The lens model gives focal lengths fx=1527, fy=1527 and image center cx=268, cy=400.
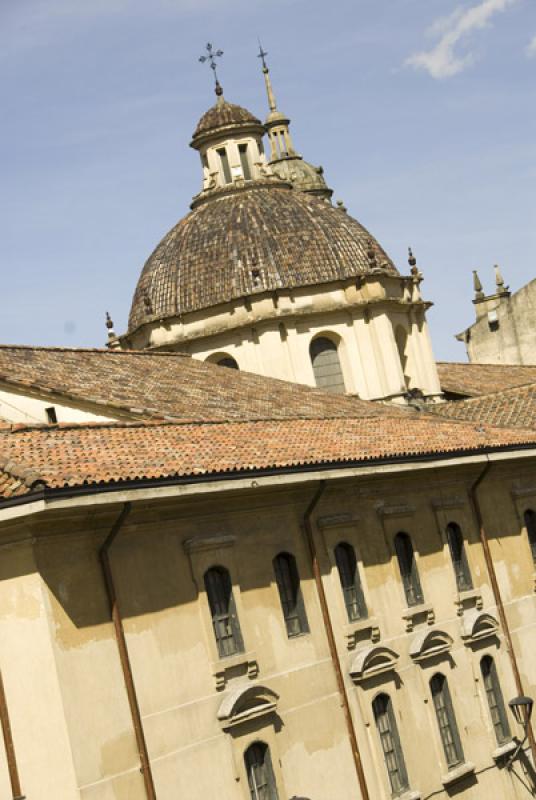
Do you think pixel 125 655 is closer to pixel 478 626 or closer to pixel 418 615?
pixel 418 615

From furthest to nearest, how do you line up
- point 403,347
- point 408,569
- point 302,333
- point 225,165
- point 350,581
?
point 225,165
point 403,347
point 302,333
point 408,569
point 350,581

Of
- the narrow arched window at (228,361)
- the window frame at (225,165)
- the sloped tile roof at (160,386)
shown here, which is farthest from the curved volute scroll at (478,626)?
the window frame at (225,165)

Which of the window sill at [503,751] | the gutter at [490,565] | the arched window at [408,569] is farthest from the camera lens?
the gutter at [490,565]

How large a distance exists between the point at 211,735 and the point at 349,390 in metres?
24.7

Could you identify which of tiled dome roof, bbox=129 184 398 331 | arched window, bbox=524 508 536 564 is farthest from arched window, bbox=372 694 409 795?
tiled dome roof, bbox=129 184 398 331

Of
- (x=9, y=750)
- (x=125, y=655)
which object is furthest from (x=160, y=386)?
(x=9, y=750)

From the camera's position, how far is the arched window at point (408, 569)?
84.9ft

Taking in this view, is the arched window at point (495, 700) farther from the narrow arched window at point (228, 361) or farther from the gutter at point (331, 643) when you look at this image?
the narrow arched window at point (228, 361)

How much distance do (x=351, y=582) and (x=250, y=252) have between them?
71.0 feet

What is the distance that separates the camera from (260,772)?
21.0 metres

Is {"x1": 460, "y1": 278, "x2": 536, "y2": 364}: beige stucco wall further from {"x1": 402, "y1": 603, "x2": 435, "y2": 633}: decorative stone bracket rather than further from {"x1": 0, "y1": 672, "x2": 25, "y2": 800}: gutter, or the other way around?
{"x1": 0, "y1": 672, "x2": 25, "y2": 800}: gutter

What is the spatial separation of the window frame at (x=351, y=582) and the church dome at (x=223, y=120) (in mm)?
25892

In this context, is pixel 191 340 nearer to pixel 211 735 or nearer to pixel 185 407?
pixel 185 407

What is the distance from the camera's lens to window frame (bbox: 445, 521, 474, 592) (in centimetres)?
2753
